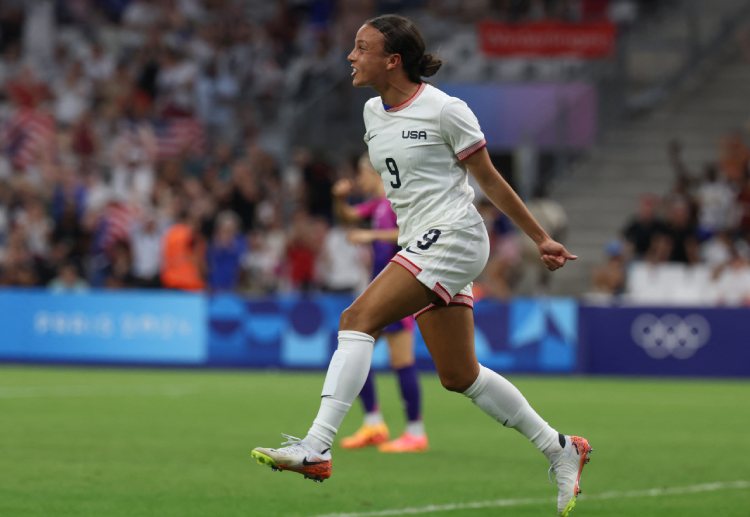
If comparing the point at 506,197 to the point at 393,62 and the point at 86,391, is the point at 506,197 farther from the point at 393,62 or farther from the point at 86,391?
the point at 86,391

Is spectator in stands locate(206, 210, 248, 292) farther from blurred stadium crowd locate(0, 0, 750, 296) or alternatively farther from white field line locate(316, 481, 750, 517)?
white field line locate(316, 481, 750, 517)

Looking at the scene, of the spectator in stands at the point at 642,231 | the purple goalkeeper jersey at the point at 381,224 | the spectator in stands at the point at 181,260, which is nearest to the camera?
the purple goalkeeper jersey at the point at 381,224

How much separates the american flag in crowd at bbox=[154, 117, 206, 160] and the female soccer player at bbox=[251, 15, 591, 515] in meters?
19.7

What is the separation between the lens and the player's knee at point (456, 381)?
807cm

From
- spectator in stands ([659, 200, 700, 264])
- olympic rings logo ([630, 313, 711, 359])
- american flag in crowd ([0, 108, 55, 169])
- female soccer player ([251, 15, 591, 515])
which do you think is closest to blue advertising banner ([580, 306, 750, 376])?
olympic rings logo ([630, 313, 711, 359])

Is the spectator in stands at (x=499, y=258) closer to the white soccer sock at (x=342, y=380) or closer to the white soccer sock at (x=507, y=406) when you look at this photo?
the white soccer sock at (x=507, y=406)

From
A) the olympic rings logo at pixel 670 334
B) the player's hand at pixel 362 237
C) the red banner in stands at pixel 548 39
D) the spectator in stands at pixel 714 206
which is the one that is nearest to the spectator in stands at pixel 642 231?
the spectator in stands at pixel 714 206

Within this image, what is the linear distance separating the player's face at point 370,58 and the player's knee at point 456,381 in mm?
1495

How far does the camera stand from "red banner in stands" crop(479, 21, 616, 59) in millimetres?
24328

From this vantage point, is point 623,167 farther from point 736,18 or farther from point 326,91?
point 326,91

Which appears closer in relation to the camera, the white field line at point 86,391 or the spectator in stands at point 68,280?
the white field line at point 86,391

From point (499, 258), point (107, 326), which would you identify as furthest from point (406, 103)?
point (499, 258)

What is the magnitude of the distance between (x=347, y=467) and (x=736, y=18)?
63.7 ft

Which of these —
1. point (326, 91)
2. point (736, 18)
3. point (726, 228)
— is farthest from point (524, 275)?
point (736, 18)
